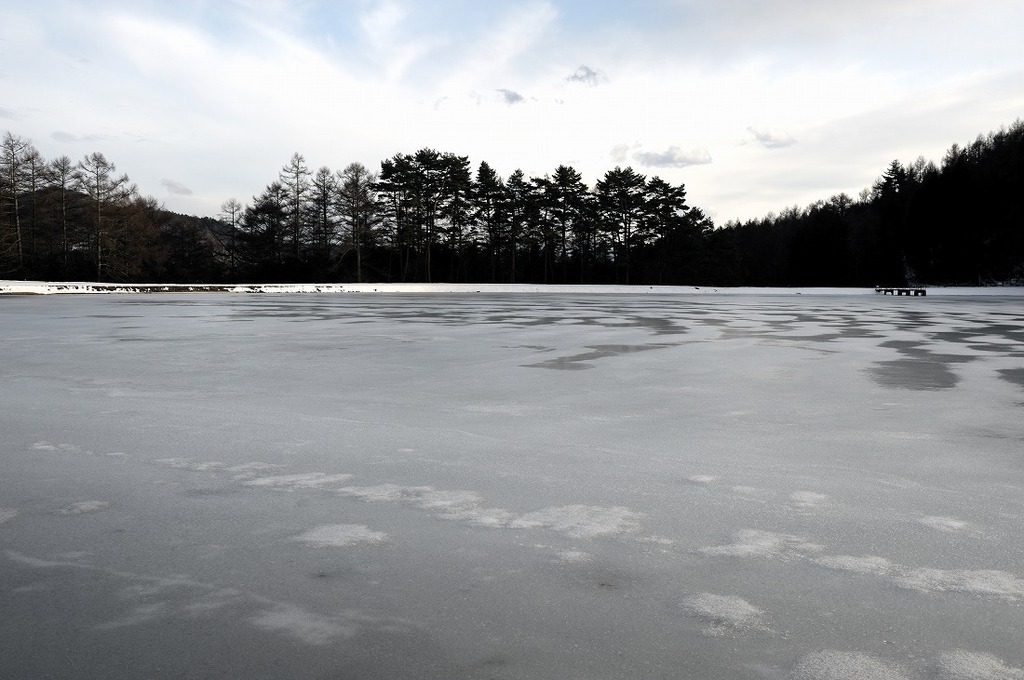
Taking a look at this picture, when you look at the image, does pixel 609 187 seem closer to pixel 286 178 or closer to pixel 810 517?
pixel 286 178

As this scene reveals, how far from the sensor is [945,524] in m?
2.88

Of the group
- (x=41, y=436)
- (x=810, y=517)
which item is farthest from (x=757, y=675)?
(x=41, y=436)

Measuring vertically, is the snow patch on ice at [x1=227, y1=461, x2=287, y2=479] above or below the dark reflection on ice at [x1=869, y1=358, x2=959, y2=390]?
below

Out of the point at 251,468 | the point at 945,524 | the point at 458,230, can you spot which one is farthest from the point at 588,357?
the point at 458,230

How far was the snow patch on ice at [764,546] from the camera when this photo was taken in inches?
102

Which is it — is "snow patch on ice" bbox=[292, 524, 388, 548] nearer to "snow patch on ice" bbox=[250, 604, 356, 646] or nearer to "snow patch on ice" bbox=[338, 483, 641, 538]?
"snow patch on ice" bbox=[338, 483, 641, 538]

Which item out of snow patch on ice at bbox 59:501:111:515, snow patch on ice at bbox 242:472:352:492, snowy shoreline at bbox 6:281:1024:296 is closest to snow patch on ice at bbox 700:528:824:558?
snow patch on ice at bbox 242:472:352:492

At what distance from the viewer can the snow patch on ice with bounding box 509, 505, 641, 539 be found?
2.83 metres

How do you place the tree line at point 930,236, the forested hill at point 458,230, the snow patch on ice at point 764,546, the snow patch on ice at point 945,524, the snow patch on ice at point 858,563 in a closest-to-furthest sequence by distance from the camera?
the snow patch on ice at point 858,563 < the snow patch on ice at point 764,546 < the snow patch on ice at point 945,524 < the forested hill at point 458,230 < the tree line at point 930,236

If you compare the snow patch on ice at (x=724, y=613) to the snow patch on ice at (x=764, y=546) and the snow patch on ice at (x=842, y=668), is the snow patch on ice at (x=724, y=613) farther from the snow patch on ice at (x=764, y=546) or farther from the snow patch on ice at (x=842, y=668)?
the snow patch on ice at (x=764, y=546)

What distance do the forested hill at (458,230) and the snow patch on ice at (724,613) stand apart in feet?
182

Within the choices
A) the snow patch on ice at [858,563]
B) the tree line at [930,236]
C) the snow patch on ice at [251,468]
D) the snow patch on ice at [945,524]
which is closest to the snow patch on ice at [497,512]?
the snow patch on ice at [251,468]

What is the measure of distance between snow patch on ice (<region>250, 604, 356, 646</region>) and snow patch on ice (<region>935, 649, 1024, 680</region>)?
1.58 m

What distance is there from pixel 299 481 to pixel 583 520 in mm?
1436
